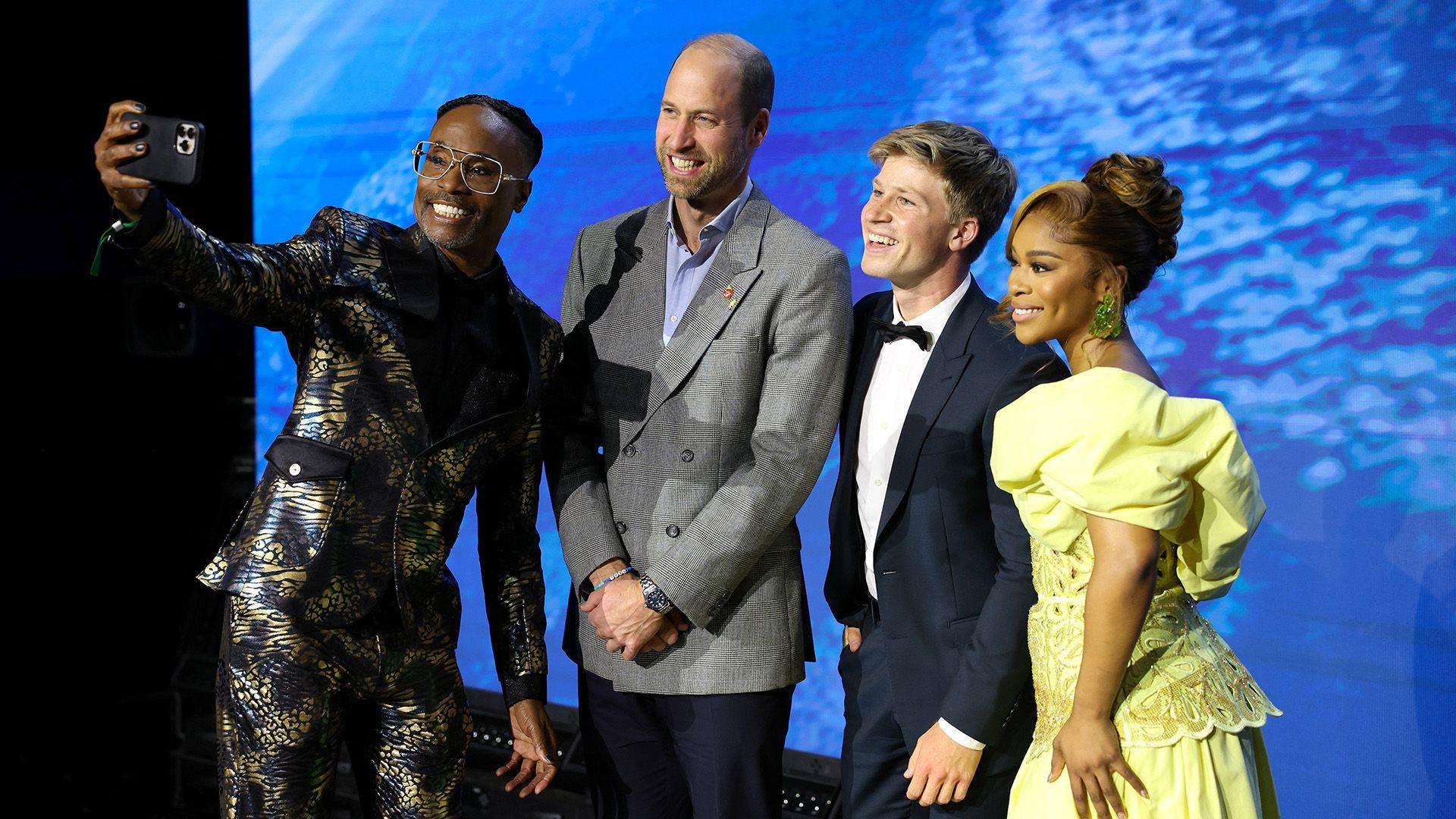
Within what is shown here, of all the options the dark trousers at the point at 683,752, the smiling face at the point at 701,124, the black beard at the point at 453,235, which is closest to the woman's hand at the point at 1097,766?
the dark trousers at the point at 683,752

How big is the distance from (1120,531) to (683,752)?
3.21 ft

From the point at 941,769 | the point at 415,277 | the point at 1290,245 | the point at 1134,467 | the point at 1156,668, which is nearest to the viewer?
the point at 1134,467

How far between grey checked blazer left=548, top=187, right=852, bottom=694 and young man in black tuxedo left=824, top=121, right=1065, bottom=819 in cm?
10

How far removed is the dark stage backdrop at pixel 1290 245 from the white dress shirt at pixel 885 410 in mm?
1429

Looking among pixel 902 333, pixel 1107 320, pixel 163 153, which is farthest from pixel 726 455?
pixel 163 153

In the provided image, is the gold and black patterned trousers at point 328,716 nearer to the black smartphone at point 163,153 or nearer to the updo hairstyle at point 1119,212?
the black smartphone at point 163,153

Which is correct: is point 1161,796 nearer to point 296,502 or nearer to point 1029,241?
point 1029,241

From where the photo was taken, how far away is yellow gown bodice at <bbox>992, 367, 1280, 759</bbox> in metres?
1.44

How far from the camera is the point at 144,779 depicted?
13.0ft

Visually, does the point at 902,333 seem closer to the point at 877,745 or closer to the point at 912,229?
the point at 912,229

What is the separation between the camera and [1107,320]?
159cm

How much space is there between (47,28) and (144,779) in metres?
2.54

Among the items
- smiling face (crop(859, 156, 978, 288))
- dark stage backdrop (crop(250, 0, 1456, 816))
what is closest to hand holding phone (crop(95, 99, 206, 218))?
smiling face (crop(859, 156, 978, 288))

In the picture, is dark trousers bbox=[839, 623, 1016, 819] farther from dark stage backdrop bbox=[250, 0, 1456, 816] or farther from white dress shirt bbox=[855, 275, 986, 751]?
dark stage backdrop bbox=[250, 0, 1456, 816]
